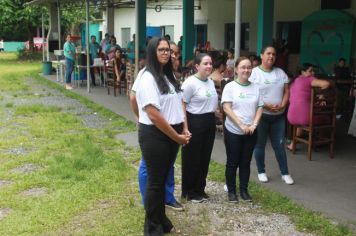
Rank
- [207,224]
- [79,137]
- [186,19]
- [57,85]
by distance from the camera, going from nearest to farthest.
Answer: [207,224] → [79,137] → [186,19] → [57,85]

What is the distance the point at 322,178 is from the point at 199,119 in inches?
75.9

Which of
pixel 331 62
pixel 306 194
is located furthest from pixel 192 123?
pixel 331 62

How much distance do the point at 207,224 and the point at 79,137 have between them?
156 inches

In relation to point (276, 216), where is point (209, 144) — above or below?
above

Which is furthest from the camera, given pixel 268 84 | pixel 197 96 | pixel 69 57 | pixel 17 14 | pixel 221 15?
pixel 17 14

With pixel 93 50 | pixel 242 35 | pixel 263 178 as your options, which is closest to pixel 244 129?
pixel 263 178

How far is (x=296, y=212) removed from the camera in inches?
174

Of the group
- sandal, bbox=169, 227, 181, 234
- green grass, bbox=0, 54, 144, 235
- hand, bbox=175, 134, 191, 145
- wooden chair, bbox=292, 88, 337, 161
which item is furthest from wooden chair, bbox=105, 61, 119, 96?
hand, bbox=175, 134, 191, 145

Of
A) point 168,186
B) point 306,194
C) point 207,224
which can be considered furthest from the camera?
point 306,194

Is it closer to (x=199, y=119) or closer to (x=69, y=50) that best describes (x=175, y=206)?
(x=199, y=119)

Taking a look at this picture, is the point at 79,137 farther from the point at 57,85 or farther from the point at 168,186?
the point at 57,85

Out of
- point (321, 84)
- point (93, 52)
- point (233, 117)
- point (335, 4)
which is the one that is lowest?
point (233, 117)

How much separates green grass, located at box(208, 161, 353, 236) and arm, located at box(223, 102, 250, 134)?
80 cm

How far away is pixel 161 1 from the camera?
22.7 meters
